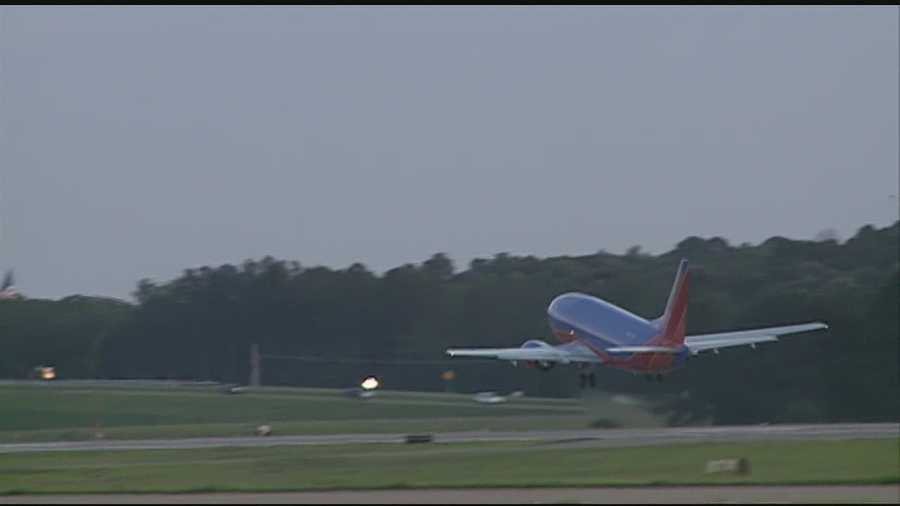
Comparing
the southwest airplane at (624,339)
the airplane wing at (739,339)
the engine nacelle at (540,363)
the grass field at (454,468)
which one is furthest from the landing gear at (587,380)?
the grass field at (454,468)

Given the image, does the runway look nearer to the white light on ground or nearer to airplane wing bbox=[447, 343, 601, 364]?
airplane wing bbox=[447, 343, 601, 364]

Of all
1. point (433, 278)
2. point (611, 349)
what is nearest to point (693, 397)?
point (611, 349)

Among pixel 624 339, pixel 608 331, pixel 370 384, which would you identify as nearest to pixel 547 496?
pixel 624 339

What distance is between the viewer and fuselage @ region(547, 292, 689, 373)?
74312 millimetres

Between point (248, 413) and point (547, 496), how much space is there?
47.7 m

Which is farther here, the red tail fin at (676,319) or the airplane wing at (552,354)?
the airplane wing at (552,354)

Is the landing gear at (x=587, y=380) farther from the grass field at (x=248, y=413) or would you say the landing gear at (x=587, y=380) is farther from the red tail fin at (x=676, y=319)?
the red tail fin at (x=676, y=319)

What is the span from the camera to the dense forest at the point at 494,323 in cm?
7619

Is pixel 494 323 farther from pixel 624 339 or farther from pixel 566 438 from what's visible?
pixel 566 438

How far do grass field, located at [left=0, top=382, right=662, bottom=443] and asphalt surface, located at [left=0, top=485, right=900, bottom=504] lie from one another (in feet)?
101

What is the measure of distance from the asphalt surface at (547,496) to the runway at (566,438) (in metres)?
15.2

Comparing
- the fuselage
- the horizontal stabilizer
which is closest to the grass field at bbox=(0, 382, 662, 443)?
the fuselage

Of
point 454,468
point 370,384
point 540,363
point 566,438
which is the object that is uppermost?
point 540,363

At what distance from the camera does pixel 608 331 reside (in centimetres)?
7694
